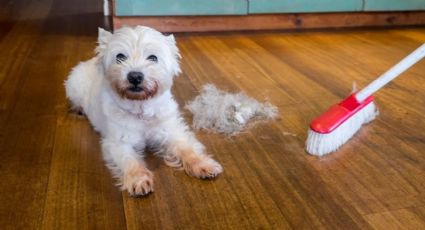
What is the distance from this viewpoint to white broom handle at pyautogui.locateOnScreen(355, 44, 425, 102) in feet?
5.36

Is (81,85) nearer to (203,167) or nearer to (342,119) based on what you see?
(203,167)

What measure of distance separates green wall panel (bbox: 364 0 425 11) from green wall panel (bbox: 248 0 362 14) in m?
0.10

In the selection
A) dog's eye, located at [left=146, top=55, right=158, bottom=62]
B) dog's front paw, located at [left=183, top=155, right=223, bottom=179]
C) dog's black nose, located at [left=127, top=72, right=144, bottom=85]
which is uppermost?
dog's eye, located at [left=146, top=55, right=158, bottom=62]

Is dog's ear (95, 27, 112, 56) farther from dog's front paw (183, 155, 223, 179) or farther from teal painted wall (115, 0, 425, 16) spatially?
teal painted wall (115, 0, 425, 16)

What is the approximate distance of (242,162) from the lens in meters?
1.61

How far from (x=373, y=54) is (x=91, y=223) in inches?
100

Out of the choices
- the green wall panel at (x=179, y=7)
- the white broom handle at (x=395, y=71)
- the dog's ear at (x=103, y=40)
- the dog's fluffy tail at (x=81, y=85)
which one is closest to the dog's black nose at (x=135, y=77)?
the dog's ear at (x=103, y=40)

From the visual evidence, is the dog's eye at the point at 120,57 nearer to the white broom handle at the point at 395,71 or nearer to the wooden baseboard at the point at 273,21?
the white broom handle at the point at 395,71

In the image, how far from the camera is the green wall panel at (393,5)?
394 centimetres

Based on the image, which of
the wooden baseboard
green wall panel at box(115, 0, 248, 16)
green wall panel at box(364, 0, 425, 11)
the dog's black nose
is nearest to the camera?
the dog's black nose

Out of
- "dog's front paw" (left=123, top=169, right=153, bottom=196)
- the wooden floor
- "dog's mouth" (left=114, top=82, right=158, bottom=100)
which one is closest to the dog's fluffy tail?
the wooden floor

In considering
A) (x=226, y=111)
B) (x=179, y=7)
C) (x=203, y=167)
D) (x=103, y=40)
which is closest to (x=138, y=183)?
(x=203, y=167)

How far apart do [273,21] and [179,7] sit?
892 millimetres

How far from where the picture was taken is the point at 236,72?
267cm
